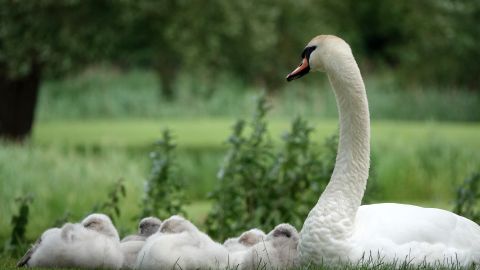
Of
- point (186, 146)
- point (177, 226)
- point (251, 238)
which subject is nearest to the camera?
point (177, 226)

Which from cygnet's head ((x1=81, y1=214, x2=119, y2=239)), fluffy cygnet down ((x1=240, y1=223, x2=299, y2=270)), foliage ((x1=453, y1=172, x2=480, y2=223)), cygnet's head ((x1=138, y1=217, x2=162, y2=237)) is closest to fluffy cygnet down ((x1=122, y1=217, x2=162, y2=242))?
cygnet's head ((x1=138, y1=217, x2=162, y2=237))

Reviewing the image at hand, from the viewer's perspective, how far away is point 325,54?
533cm

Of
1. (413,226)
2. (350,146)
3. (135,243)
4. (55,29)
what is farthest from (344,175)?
(55,29)

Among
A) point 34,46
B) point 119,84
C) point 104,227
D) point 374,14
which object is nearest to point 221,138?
point 34,46

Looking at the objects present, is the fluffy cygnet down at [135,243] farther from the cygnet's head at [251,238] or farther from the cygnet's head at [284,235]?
the cygnet's head at [284,235]

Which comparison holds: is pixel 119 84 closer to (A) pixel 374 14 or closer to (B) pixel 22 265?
(A) pixel 374 14

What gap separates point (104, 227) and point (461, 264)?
2.17m

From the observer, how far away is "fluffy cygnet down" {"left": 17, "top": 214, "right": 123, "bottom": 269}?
5.76m

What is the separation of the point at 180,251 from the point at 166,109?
15919 millimetres

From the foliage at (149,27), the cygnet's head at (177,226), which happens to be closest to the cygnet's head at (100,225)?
the cygnet's head at (177,226)

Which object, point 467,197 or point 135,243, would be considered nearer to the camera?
point 135,243

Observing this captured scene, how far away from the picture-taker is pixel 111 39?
13.4m

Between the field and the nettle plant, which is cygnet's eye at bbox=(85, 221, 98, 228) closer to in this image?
the field

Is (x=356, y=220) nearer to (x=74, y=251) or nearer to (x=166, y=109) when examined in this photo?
(x=74, y=251)
